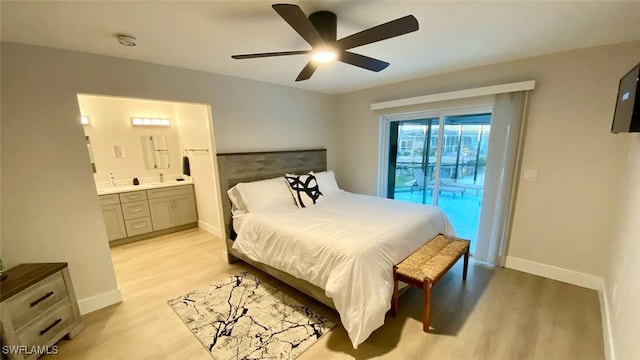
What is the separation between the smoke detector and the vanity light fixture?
8.37 feet

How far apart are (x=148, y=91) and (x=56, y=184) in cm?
111

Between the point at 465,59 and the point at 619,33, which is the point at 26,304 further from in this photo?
the point at 619,33

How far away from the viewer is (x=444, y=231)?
2768 mm

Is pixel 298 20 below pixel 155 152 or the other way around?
the other way around

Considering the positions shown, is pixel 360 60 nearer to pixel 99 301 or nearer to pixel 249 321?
pixel 249 321

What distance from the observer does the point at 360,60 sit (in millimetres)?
1856

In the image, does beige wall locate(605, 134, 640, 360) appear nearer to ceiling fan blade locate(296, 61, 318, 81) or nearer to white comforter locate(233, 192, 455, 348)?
white comforter locate(233, 192, 455, 348)

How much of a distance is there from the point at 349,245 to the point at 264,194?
1457 mm

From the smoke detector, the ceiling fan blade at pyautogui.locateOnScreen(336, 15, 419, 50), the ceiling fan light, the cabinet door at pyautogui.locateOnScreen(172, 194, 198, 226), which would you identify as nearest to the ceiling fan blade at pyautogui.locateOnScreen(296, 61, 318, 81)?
the ceiling fan light

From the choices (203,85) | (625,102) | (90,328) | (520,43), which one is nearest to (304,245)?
(90,328)

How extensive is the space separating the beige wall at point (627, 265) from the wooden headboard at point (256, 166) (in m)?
3.24

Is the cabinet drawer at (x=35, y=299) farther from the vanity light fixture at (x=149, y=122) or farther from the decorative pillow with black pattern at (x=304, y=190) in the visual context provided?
the vanity light fixture at (x=149, y=122)

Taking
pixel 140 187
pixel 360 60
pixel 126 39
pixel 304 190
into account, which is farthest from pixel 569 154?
pixel 140 187

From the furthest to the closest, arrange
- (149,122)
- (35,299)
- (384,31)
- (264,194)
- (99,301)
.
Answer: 1. (149,122)
2. (264,194)
3. (99,301)
4. (35,299)
5. (384,31)
